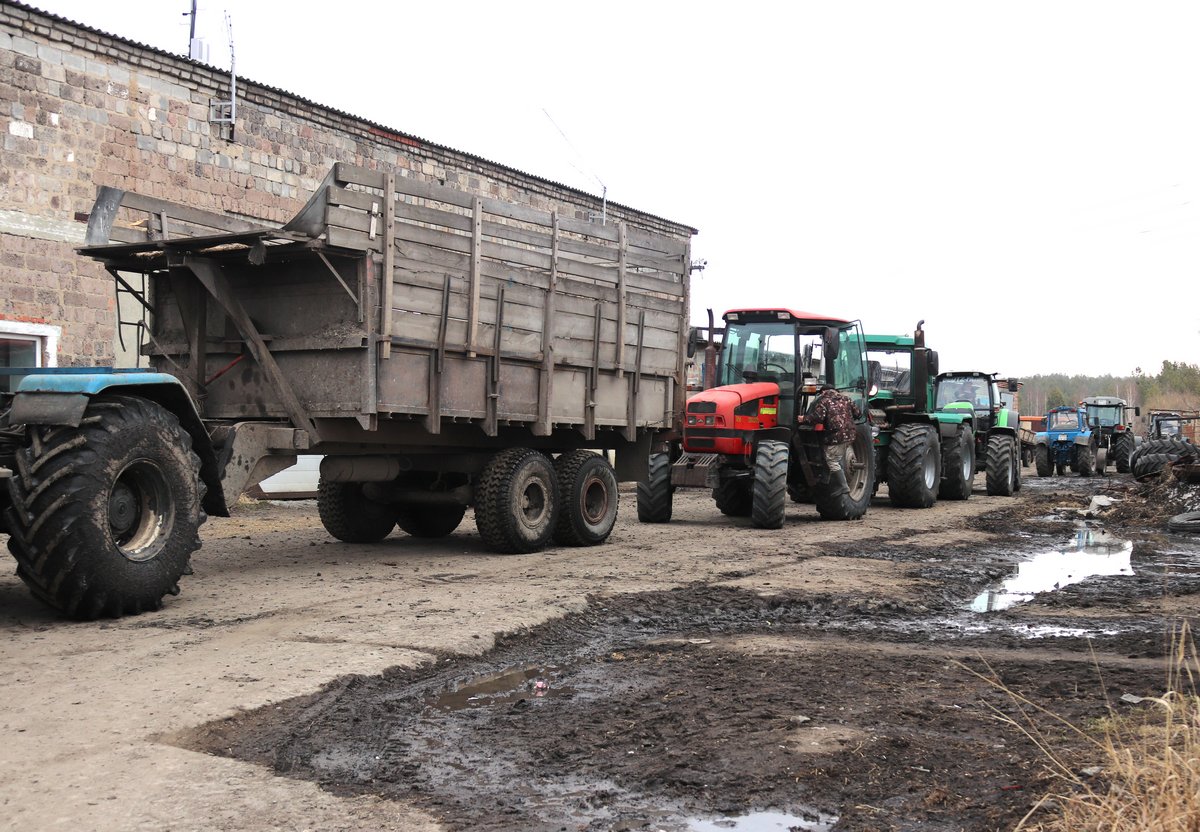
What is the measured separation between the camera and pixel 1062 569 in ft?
34.5

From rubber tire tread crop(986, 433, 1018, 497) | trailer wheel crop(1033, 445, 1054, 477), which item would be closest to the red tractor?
rubber tire tread crop(986, 433, 1018, 497)

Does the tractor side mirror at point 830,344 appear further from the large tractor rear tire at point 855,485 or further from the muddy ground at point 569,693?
the muddy ground at point 569,693

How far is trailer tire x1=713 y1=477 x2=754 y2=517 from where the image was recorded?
49.2ft

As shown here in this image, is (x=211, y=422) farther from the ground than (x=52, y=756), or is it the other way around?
(x=211, y=422)

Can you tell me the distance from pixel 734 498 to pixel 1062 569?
17.2 feet

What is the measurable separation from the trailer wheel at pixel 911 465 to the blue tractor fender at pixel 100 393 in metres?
11.6

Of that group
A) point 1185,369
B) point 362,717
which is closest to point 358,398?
point 362,717

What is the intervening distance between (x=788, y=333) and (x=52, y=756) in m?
11.4

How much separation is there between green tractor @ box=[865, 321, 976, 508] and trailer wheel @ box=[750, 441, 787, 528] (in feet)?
9.93

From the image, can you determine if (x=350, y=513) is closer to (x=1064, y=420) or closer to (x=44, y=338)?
(x=44, y=338)

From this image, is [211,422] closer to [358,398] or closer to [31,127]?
[358,398]

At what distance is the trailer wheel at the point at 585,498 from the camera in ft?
37.2

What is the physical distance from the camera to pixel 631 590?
8.56m

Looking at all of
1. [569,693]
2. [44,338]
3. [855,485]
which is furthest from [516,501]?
[44,338]
